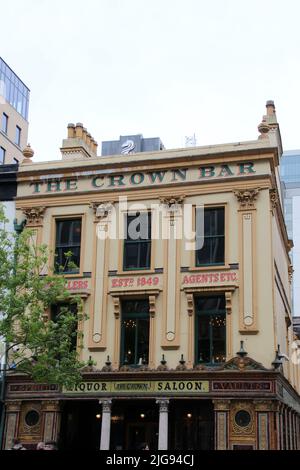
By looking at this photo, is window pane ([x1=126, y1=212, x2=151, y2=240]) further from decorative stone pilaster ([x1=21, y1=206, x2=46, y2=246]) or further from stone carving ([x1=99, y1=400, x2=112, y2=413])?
stone carving ([x1=99, y1=400, x2=112, y2=413])

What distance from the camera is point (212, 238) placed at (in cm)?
2578

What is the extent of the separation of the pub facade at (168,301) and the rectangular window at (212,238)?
0.04 metres

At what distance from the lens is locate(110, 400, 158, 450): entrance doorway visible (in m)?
26.3

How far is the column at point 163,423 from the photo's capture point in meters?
23.9

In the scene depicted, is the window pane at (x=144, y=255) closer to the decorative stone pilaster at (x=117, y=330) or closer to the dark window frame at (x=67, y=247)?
the decorative stone pilaster at (x=117, y=330)

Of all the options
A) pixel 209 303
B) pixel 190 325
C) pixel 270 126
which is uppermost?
pixel 270 126

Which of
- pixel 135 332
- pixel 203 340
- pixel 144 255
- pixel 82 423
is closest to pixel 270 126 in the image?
pixel 144 255

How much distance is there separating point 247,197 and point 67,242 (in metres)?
7.65

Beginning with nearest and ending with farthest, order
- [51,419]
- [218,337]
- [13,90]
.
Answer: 1. [218,337]
2. [51,419]
3. [13,90]

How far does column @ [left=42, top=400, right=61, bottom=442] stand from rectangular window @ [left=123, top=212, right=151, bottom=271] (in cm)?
591

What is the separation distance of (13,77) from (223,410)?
2453 inches

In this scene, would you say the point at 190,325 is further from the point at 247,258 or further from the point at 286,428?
the point at 286,428

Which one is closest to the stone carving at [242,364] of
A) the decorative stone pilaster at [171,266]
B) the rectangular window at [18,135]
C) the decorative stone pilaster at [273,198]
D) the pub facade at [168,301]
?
the pub facade at [168,301]

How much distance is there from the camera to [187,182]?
86.8 ft
